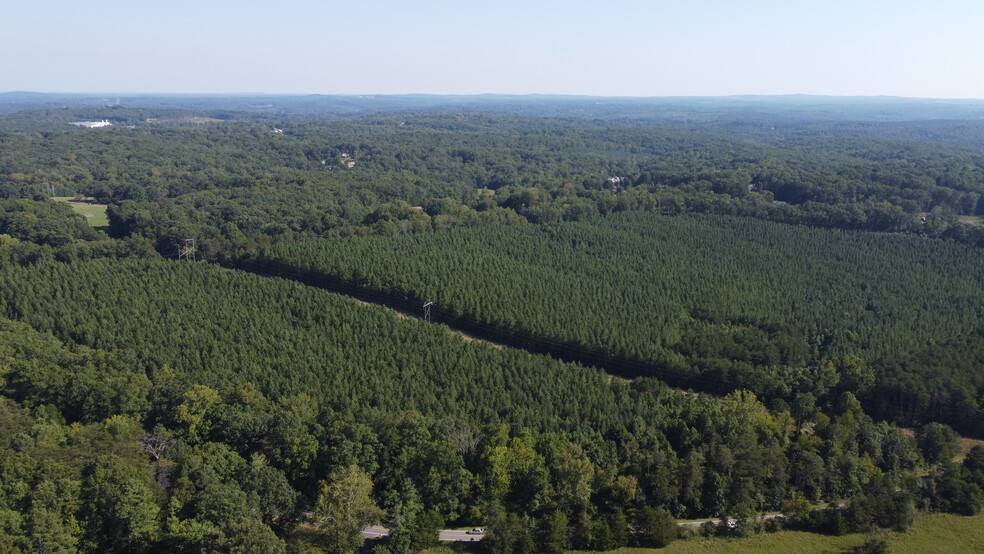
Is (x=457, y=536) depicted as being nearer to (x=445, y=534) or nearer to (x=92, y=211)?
(x=445, y=534)

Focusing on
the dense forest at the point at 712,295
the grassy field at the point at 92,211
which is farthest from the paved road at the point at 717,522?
the grassy field at the point at 92,211

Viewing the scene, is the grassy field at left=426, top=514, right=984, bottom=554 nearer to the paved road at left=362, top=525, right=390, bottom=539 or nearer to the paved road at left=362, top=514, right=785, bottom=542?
the paved road at left=362, top=514, right=785, bottom=542

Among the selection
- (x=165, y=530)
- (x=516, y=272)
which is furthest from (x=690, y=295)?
(x=165, y=530)

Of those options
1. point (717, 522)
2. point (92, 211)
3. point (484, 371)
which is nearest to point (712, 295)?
point (484, 371)

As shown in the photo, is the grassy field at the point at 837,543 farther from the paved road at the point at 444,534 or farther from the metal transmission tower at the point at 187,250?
the metal transmission tower at the point at 187,250

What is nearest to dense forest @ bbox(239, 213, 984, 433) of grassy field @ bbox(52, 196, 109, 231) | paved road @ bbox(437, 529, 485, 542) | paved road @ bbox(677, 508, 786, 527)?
paved road @ bbox(677, 508, 786, 527)

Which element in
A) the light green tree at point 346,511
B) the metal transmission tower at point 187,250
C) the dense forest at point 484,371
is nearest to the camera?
the light green tree at point 346,511
